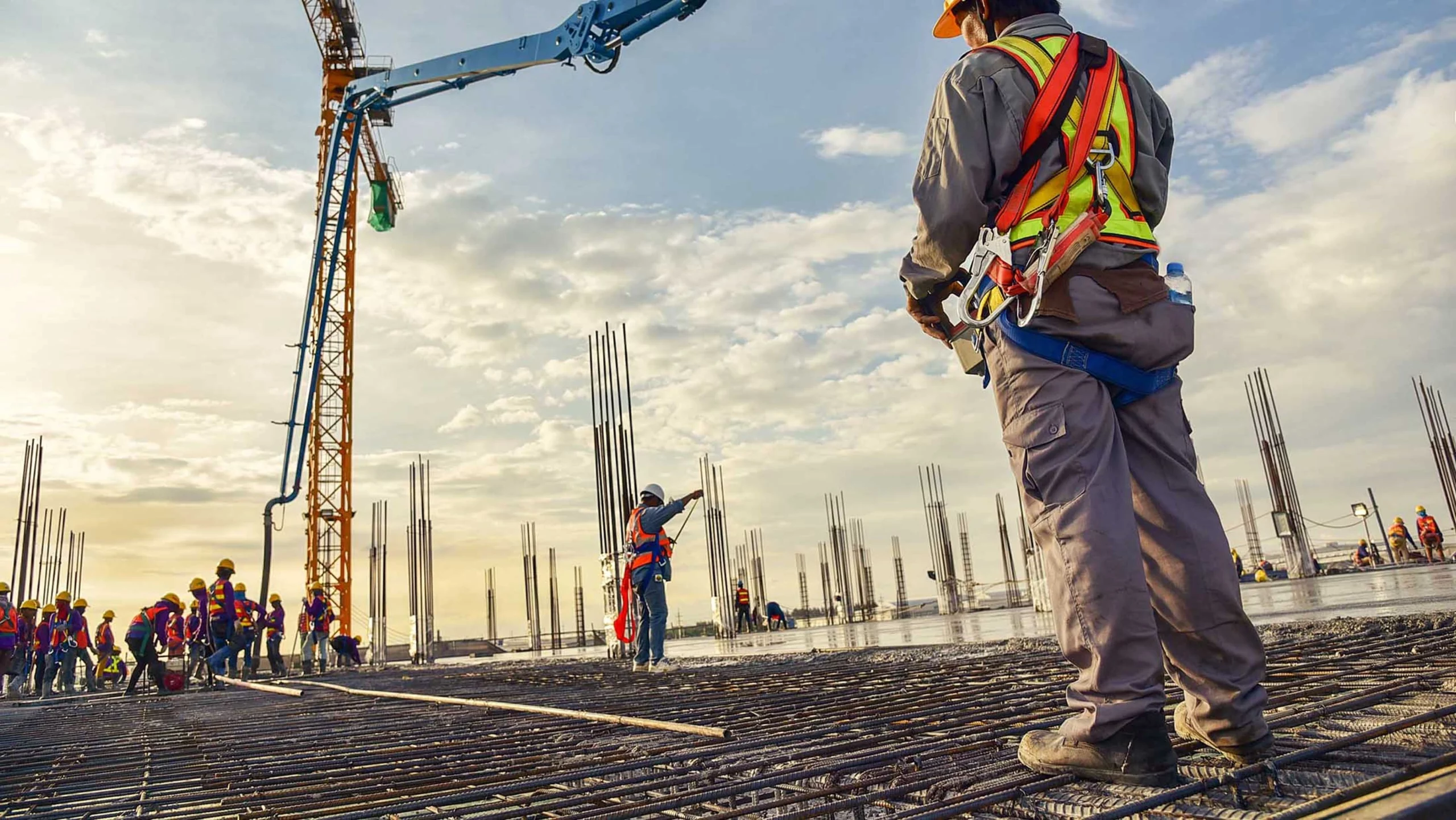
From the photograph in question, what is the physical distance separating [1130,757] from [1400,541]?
22.3 meters

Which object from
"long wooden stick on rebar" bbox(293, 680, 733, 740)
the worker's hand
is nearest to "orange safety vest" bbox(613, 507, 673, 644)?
"long wooden stick on rebar" bbox(293, 680, 733, 740)

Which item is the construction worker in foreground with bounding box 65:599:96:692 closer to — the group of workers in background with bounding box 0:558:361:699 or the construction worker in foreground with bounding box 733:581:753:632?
the group of workers in background with bounding box 0:558:361:699

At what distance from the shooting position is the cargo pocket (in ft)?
5.43

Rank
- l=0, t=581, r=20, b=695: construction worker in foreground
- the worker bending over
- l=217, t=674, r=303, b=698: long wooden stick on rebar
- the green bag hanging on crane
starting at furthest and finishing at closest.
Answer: the green bag hanging on crane → the worker bending over → l=0, t=581, r=20, b=695: construction worker in foreground → l=217, t=674, r=303, b=698: long wooden stick on rebar

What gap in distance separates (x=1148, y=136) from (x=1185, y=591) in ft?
3.14

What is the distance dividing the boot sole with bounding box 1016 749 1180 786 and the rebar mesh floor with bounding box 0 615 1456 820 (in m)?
0.03

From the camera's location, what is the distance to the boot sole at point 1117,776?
4.83 ft

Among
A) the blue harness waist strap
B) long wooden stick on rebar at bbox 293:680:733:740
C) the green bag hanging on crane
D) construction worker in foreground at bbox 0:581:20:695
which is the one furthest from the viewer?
the green bag hanging on crane

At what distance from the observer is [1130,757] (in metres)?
1.49

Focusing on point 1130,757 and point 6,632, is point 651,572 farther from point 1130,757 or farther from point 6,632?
point 6,632

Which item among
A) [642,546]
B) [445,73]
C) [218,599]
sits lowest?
[642,546]

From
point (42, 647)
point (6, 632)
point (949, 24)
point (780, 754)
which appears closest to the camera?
point (780, 754)

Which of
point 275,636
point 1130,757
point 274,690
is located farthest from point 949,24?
point 275,636

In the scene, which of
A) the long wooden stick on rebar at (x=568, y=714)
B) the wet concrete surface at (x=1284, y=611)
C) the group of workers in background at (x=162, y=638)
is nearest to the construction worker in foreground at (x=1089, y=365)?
the long wooden stick on rebar at (x=568, y=714)
